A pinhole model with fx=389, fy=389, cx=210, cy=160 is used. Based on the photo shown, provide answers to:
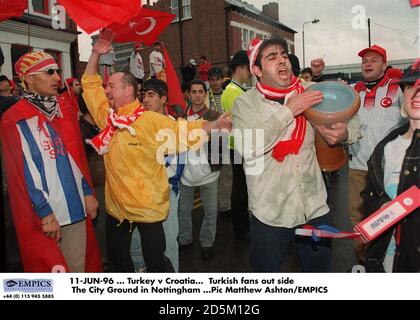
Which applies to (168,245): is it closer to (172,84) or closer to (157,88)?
(157,88)

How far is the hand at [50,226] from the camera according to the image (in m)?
2.12

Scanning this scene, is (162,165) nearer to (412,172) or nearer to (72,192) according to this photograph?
Result: (72,192)

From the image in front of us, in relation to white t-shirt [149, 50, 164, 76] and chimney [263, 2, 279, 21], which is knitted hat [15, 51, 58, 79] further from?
white t-shirt [149, 50, 164, 76]

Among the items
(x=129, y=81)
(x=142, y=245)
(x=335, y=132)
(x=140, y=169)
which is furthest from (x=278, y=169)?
(x=129, y=81)

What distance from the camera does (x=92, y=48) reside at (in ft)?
8.00

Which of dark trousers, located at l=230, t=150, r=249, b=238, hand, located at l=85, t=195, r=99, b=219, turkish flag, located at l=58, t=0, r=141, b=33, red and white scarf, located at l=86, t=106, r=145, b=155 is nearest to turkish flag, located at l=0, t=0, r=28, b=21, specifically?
turkish flag, located at l=58, t=0, r=141, b=33

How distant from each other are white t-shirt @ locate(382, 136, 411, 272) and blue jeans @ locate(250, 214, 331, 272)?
0.30m

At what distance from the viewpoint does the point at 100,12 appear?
2324 millimetres

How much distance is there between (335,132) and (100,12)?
1561mm

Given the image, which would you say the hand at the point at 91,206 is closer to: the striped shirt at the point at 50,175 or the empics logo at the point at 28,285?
the striped shirt at the point at 50,175

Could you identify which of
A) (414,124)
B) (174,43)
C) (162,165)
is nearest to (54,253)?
(162,165)

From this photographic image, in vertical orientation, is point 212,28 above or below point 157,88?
above

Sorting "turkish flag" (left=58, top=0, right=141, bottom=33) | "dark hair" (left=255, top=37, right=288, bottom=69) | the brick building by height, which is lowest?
"dark hair" (left=255, top=37, right=288, bottom=69)

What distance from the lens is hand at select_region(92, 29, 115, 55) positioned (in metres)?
2.38
